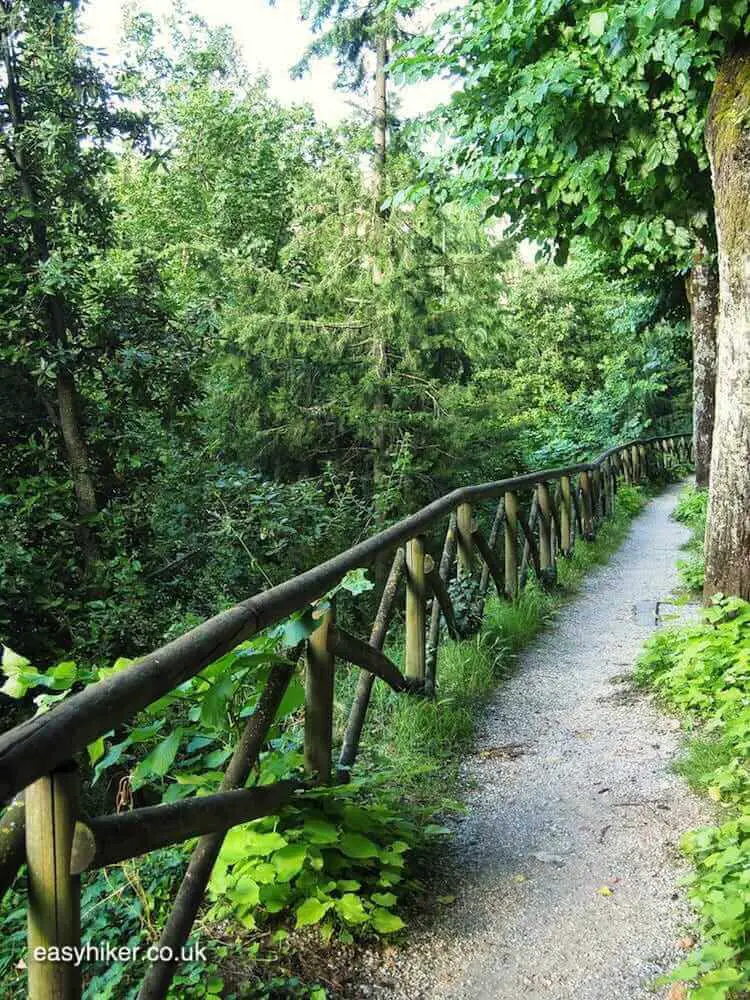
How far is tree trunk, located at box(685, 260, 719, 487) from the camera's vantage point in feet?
41.8

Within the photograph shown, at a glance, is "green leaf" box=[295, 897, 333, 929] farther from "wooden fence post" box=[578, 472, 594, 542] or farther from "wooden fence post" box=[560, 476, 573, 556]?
"wooden fence post" box=[578, 472, 594, 542]

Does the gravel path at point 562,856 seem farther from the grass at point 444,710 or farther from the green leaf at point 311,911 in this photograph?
the green leaf at point 311,911

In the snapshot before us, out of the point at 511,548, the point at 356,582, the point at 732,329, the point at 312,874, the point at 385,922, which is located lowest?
the point at 385,922

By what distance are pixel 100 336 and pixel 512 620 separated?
501cm

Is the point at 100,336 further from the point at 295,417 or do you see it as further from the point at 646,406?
the point at 646,406

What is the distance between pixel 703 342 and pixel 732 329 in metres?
8.78

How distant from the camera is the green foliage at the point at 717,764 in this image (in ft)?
7.77

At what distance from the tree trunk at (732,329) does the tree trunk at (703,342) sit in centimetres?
699

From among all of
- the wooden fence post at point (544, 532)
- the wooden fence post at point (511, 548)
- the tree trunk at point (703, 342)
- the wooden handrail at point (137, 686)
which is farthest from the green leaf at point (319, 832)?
the tree trunk at point (703, 342)

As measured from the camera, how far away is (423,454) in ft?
51.2

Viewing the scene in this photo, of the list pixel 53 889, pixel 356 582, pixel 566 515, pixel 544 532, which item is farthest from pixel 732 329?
pixel 566 515

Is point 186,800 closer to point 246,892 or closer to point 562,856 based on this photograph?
point 246,892

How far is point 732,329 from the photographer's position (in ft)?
16.5

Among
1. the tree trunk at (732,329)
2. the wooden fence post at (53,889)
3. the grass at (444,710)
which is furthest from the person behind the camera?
the tree trunk at (732,329)
